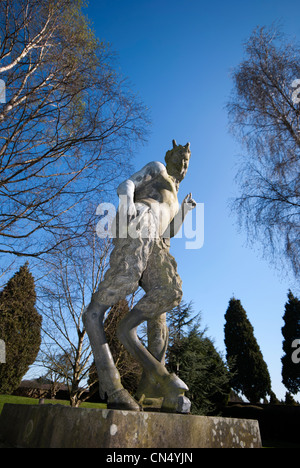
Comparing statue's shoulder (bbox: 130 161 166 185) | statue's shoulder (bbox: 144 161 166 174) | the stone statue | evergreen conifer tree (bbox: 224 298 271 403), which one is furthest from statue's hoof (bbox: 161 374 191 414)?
evergreen conifer tree (bbox: 224 298 271 403)

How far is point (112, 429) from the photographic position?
1.70 meters

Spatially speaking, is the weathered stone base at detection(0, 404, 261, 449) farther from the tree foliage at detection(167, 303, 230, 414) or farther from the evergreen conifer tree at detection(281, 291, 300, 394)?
the evergreen conifer tree at detection(281, 291, 300, 394)

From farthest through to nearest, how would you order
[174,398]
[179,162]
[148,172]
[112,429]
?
[179,162]
[148,172]
[174,398]
[112,429]

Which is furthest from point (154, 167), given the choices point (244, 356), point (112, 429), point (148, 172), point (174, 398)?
point (244, 356)

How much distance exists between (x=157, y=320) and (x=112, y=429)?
4.13 feet

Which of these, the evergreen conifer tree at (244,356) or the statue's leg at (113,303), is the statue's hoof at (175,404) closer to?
the statue's leg at (113,303)

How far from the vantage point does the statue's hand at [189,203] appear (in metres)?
3.64

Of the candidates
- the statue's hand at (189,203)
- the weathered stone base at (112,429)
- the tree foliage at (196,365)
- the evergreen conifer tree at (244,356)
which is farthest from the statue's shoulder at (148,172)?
the evergreen conifer tree at (244,356)

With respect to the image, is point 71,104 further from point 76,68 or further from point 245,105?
point 245,105

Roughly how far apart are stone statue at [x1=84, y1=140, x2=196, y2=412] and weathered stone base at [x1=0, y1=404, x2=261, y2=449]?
0.86 feet

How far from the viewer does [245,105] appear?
9.68 m

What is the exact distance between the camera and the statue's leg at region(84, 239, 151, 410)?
2287 millimetres

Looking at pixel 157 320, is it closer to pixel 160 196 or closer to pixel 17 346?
pixel 160 196
